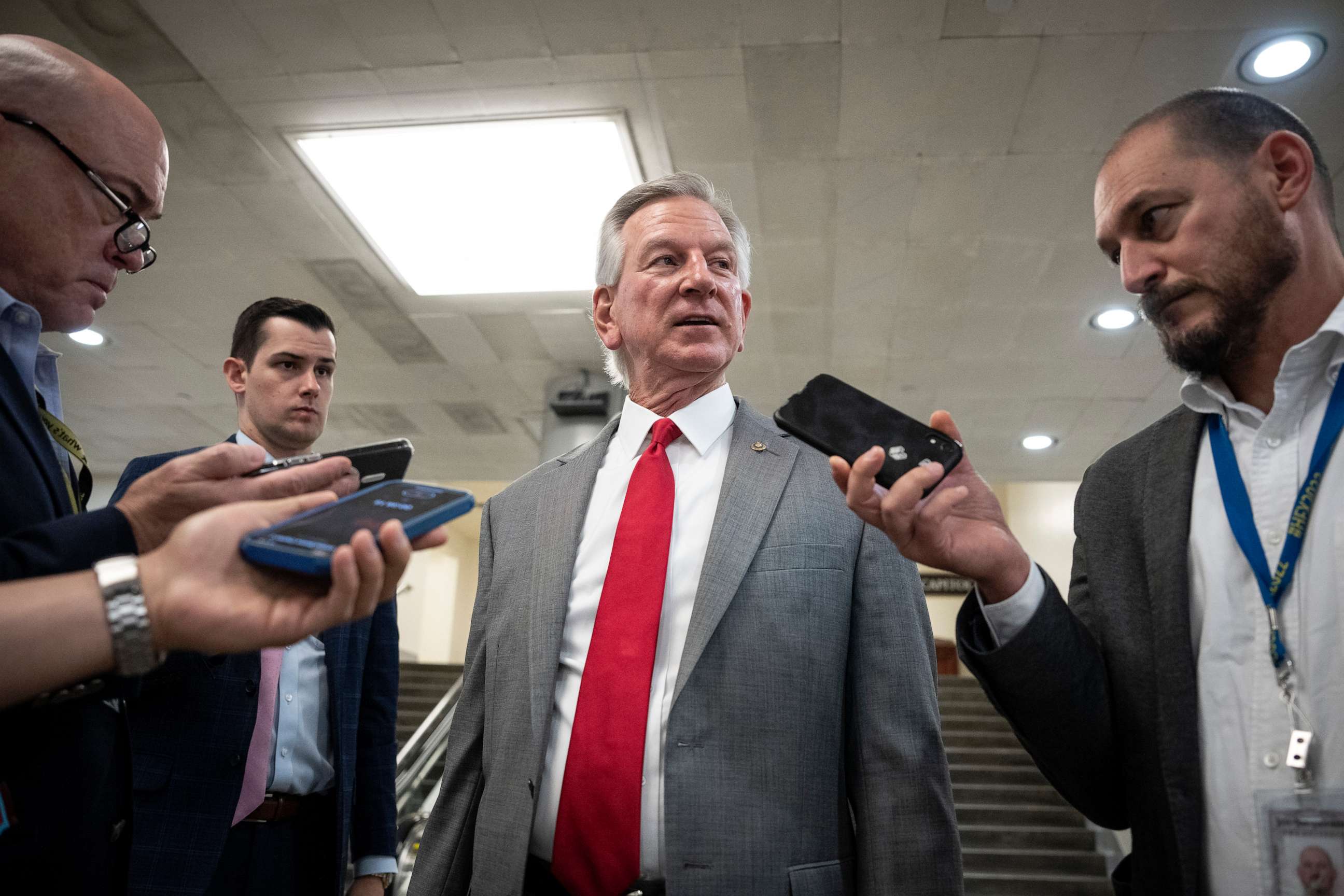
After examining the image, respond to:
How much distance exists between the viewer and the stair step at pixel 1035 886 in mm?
5824

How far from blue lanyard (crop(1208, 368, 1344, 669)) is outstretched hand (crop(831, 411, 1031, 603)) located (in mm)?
334

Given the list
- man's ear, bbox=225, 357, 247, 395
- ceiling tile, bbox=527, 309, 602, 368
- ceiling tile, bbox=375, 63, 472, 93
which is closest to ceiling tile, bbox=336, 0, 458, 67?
ceiling tile, bbox=375, 63, 472, 93

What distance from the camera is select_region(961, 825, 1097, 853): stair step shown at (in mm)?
6406

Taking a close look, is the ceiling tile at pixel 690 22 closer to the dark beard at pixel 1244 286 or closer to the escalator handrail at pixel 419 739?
the dark beard at pixel 1244 286

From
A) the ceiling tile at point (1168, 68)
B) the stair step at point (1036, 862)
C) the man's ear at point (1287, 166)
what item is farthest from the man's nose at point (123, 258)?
the stair step at point (1036, 862)

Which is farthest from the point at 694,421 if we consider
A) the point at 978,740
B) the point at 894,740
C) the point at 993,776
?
the point at 978,740

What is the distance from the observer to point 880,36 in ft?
14.8

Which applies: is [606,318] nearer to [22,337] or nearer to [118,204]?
[118,204]

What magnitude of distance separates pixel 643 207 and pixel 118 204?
1263mm

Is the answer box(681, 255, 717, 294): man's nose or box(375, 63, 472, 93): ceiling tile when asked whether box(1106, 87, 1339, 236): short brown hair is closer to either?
box(681, 255, 717, 294): man's nose

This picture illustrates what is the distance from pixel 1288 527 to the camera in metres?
1.38

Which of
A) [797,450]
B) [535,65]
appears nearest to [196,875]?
[797,450]

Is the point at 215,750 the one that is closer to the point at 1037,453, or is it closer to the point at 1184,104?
the point at 1184,104

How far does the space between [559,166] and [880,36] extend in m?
2.12
